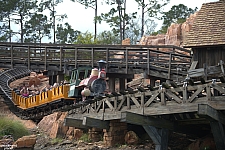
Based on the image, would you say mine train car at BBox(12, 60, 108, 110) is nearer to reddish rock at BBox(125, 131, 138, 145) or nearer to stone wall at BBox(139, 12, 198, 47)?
reddish rock at BBox(125, 131, 138, 145)

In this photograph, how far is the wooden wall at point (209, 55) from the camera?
707 inches

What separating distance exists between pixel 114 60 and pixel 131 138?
929 cm

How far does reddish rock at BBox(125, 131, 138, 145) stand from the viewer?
15.5m

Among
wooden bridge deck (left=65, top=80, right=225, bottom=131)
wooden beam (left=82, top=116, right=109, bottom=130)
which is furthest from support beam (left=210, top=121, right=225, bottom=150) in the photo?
wooden beam (left=82, top=116, right=109, bottom=130)

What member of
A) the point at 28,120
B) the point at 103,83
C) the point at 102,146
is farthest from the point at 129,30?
the point at 102,146

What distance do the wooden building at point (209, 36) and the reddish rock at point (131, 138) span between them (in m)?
4.81

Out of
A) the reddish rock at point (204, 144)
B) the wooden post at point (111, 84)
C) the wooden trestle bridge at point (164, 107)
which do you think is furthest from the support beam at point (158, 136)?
the wooden post at point (111, 84)

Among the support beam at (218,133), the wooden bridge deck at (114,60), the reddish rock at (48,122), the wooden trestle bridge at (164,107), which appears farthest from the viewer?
the wooden bridge deck at (114,60)

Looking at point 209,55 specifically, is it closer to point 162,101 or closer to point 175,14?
point 162,101

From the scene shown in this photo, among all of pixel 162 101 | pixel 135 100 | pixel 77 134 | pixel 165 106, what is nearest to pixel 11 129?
pixel 77 134

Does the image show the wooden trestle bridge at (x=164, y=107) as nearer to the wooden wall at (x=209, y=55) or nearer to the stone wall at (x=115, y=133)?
the stone wall at (x=115, y=133)

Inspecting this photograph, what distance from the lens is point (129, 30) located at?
187 ft

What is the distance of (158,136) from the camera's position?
13.3m

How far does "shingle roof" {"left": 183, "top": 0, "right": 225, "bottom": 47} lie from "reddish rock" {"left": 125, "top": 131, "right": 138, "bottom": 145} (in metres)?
4.81
